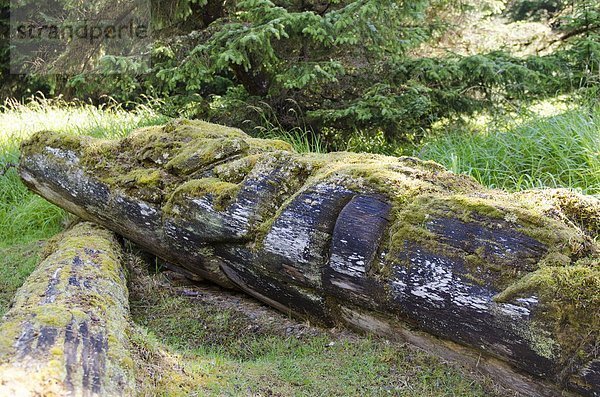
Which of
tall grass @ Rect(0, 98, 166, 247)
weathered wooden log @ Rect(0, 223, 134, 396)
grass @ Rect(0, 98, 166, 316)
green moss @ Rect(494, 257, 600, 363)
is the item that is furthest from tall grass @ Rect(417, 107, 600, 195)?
tall grass @ Rect(0, 98, 166, 247)

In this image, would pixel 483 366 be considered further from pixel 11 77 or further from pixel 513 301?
pixel 11 77

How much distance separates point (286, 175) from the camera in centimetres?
399

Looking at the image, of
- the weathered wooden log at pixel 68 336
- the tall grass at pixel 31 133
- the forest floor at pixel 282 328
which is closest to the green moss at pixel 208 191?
the weathered wooden log at pixel 68 336

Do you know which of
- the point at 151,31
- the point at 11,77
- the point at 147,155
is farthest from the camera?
the point at 11,77

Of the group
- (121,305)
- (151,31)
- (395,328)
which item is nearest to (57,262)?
(121,305)

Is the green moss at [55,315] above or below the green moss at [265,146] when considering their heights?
below

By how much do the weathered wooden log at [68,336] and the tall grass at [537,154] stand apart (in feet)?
10.9

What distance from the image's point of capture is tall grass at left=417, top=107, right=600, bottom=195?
4867 mm

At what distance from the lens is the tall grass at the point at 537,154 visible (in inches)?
192

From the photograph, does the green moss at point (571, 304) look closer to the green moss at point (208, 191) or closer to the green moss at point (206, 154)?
the green moss at point (208, 191)

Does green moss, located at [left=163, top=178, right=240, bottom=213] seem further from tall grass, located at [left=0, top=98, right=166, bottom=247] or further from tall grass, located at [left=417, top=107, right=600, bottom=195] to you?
tall grass, located at [left=0, top=98, right=166, bottom=247]

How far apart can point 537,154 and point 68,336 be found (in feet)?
14.7

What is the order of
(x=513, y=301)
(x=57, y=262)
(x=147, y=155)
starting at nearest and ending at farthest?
(x=513, y=301), (x=57, y=262), (x=147, y=155)

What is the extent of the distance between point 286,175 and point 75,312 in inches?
67.8
